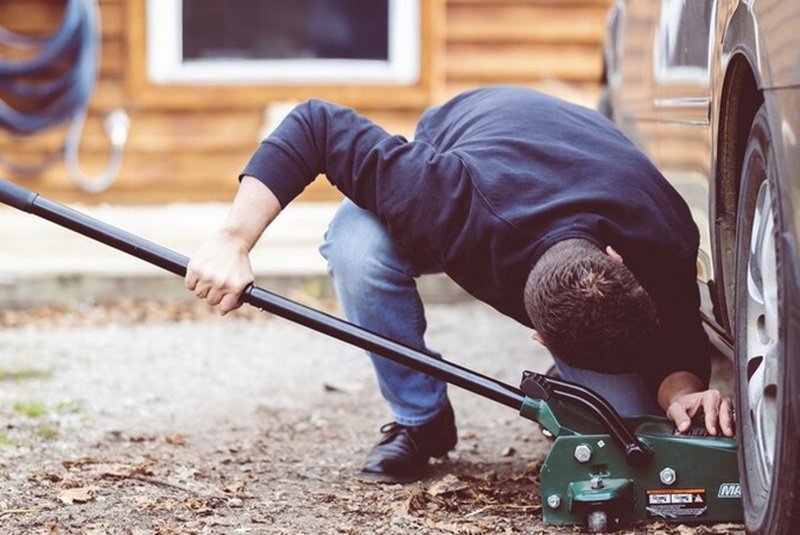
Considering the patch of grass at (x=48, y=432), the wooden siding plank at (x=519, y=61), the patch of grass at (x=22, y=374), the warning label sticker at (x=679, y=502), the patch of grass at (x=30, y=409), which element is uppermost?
the wooden siding plank at (x=519, y=61)

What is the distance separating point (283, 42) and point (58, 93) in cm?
142

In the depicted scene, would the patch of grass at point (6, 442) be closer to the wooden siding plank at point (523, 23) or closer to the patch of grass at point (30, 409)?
the patch of grass at point (30, 409)

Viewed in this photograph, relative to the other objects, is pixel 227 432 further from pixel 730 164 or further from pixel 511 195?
pixel 730 164

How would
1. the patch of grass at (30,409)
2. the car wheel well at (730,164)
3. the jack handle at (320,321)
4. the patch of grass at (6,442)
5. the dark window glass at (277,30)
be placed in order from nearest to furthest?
the car wheel well at (730,164)
the jack handle at (320,321)
the patch of grass at (6,442)
the patch of grass at (30,409)
the dark window glass at (277,30)

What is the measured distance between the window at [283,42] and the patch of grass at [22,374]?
3246 millimetres

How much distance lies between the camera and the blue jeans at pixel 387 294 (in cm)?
353

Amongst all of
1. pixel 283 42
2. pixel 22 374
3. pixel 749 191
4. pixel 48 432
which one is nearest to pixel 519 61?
pixel 283 42

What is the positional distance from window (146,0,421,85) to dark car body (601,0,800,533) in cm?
472

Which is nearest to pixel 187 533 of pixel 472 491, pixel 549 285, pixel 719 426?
pixel 472 491

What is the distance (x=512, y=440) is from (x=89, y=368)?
7.02ft

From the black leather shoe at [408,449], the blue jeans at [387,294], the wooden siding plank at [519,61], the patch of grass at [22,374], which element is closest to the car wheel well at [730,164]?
the blue jeans at [387,294]

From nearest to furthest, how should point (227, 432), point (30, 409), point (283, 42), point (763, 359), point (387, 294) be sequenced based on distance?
point (763, 359)
point (387, 294)
point (227, 432)
point (30, 409)
point (283, 42)

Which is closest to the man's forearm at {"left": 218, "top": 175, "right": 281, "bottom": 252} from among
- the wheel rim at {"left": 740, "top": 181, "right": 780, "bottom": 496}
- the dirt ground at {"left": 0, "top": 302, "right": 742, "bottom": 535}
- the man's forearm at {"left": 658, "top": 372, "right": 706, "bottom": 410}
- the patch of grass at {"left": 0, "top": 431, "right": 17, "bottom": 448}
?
the dirt ground at {"left": 0, "top": 302, "right": 742, "bottom": 535}

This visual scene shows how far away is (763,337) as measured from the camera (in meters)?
2.74
